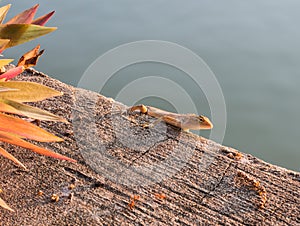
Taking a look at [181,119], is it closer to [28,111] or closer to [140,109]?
[140,109]

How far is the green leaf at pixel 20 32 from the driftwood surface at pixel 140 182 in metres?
0.37

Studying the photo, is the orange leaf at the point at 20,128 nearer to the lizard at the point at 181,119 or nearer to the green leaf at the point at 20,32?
the green leaf at the point at 20,32

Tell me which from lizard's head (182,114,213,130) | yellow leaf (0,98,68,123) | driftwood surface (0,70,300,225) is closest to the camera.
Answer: driftwood surface (0,70,300,225)

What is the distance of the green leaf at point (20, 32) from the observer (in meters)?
1.64

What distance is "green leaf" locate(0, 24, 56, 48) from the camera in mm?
1637

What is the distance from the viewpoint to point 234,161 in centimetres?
167

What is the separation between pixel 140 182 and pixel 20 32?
0.70 metres

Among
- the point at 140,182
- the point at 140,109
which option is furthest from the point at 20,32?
the point at 140,182

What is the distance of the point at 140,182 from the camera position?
155 centimetres

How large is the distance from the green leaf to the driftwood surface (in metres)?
0.37

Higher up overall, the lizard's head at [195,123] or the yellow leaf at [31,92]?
the lizard's head at [195,123]

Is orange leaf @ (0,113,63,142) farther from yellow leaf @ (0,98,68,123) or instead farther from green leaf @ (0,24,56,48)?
green leaf @ (0,24,56,48)

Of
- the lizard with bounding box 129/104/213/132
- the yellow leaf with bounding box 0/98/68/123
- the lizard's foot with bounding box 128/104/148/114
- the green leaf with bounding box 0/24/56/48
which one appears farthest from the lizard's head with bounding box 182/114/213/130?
the green leaf with bounding box 0/24/56/48

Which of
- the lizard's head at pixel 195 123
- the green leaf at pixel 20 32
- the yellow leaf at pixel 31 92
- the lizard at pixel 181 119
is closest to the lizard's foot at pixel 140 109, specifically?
the lizard at pixel 181 119
